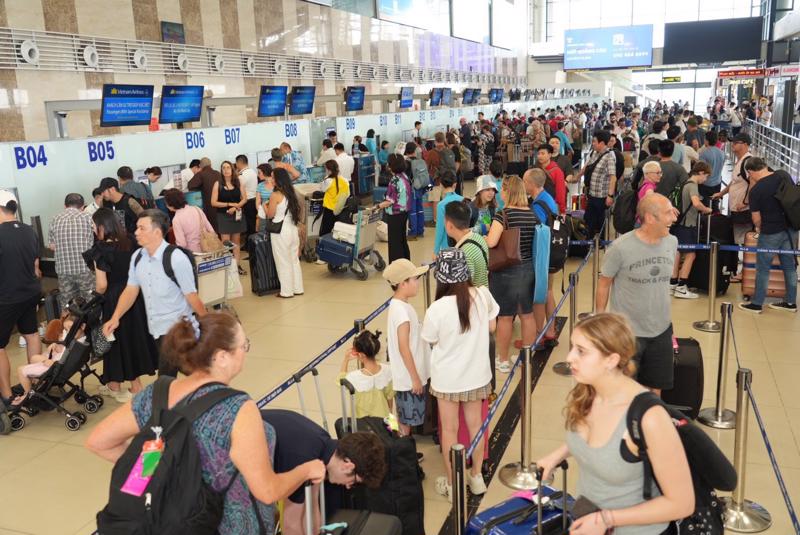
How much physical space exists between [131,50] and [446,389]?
1186 centimetres

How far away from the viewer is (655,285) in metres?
4.46

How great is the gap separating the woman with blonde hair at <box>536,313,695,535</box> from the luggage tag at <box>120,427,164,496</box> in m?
1.38

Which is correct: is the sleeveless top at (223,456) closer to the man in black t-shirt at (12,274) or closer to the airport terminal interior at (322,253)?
the airport terminal interior at (322,253)

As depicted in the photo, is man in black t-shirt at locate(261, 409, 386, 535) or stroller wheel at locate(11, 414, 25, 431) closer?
man in black t-shirt at locate(261, 409, 386, 535)

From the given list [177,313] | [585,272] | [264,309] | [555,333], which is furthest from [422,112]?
[177,313]

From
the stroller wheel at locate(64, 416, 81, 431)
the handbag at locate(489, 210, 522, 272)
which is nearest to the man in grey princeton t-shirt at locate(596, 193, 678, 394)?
the handbag at locate(489, 210, 522, 272)

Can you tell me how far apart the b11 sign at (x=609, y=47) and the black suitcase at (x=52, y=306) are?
3714 cm

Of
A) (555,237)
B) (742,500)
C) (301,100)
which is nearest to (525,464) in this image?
(742,500)

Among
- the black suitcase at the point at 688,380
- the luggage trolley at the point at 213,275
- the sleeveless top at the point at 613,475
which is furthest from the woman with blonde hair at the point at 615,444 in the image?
the luggage trolley at the point at 213,275

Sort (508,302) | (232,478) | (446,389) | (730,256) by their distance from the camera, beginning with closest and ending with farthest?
(232,478), (446,389), (508,302), (730,256)

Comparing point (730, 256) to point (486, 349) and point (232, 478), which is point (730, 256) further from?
point (232, 478)

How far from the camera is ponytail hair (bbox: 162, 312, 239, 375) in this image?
2.43m

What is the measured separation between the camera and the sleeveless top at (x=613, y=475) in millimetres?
2275

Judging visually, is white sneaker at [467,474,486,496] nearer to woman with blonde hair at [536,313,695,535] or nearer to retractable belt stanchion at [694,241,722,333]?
woman with blonde hair at [536,313,695,535]
